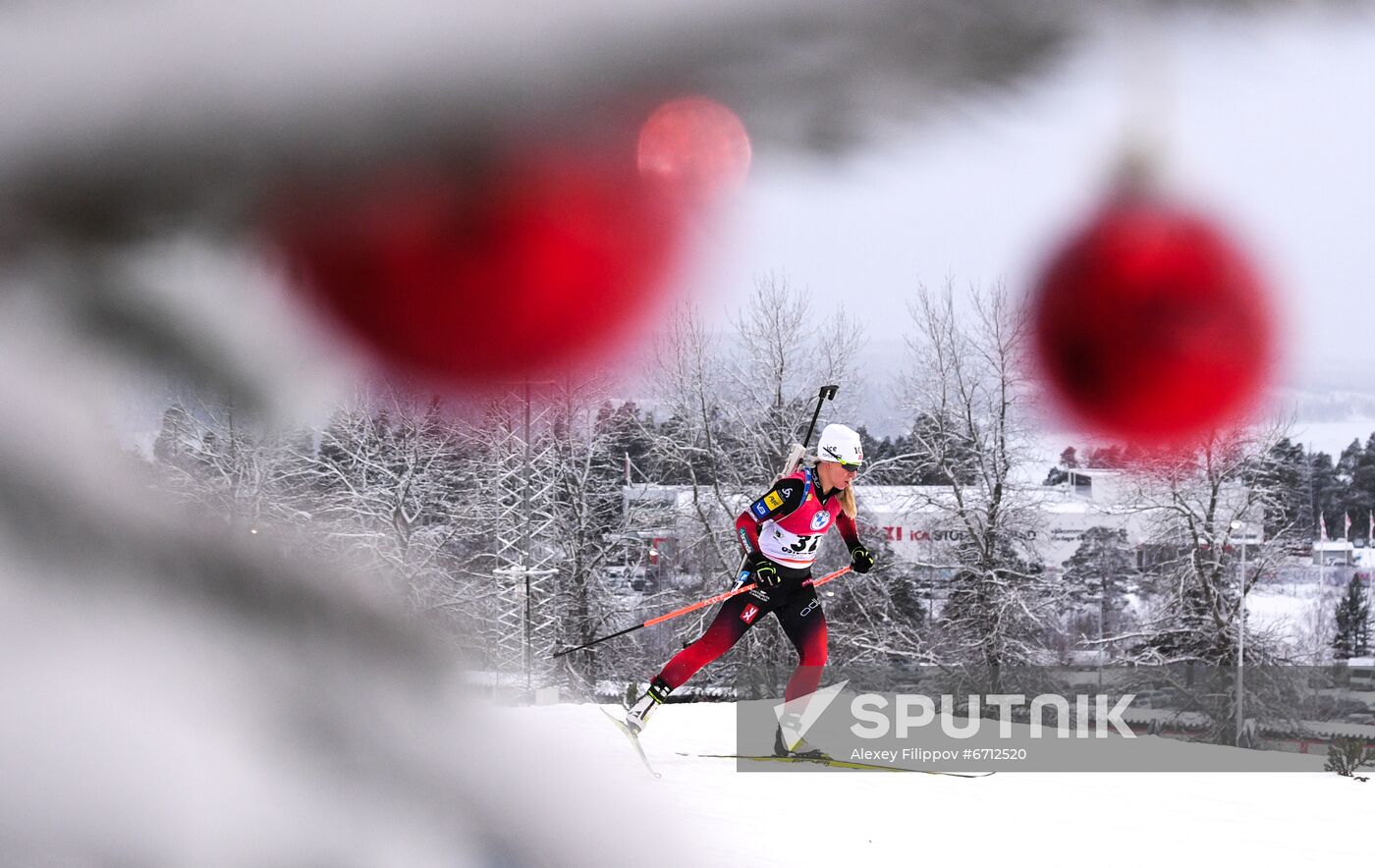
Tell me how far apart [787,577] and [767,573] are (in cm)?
12

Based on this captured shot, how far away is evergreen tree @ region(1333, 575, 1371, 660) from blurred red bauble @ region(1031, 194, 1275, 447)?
1035 inches

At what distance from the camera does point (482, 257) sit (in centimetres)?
39

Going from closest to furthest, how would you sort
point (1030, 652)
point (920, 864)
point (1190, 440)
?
point (1190, 440)
point (920, 864)
point (1030, 652)

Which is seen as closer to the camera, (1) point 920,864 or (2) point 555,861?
(2) point 555,861

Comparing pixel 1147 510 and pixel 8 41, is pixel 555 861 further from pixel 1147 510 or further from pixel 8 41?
pixel 1147 510

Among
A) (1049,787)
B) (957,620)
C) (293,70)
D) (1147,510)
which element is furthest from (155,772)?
(1147,510)

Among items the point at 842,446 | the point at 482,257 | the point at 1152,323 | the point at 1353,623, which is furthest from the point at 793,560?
the point at 1353,623

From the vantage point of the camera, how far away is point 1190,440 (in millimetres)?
715

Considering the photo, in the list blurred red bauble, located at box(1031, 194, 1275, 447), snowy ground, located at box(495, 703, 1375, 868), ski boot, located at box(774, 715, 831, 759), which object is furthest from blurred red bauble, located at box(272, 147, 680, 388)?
ski boot, located at box(774, 715, 831, 759)

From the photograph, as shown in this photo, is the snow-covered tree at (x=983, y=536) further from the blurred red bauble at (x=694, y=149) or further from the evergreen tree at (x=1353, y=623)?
the blurred red bauble at (x=694, y=149)

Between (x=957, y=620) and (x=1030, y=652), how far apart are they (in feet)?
3.46

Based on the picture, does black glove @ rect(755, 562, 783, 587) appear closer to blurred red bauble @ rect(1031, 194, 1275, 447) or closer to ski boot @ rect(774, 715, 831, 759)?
Result: ski boot @ rect(774, 715, 831, 759)

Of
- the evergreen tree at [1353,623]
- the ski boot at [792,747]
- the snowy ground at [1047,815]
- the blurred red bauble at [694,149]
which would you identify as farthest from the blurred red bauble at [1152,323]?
the evergreen tree at [1353,623]

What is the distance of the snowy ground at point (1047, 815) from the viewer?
1.75 meters
